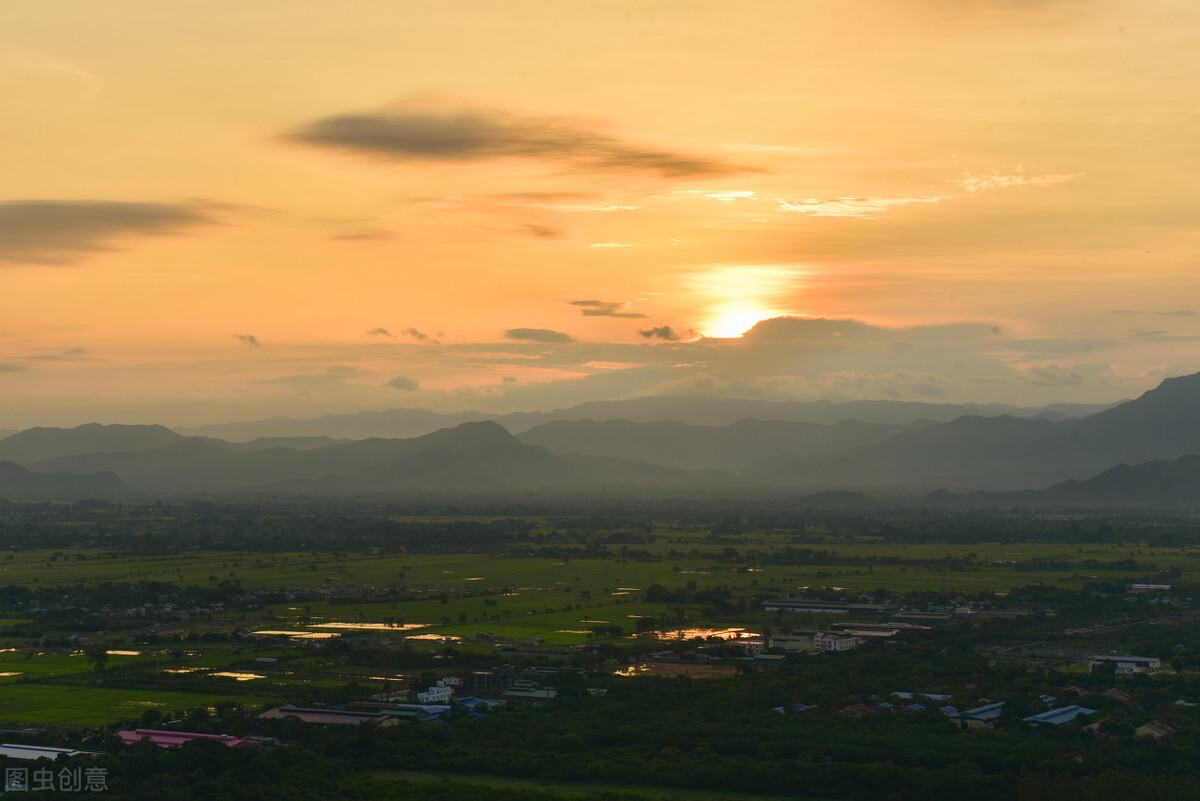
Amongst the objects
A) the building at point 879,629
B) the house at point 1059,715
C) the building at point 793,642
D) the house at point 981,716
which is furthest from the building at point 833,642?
the house at point 1059,715

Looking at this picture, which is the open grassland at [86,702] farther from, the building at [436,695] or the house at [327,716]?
the building at [436,695]

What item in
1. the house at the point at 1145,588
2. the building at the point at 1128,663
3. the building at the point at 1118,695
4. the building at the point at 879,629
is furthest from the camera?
the house at the point at 1145,588

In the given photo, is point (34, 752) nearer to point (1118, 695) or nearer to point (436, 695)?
point (436, 695)

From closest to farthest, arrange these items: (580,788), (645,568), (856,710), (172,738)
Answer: (580,788), (172,738), (856,710), (645,568)

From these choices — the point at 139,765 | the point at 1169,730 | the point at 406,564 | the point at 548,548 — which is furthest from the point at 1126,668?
the point at 548,548

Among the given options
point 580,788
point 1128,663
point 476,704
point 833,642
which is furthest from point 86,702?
point 1128,663

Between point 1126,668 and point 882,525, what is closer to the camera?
point 1126,668

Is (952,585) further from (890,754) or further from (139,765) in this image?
(139,765)
